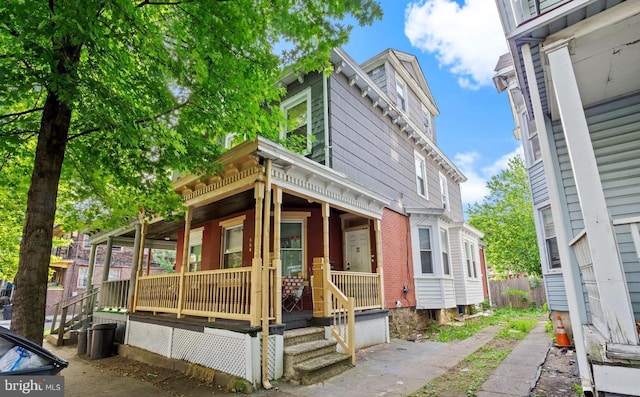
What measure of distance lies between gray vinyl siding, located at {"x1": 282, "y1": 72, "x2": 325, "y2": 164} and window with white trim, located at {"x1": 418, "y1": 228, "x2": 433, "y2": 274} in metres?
4.93

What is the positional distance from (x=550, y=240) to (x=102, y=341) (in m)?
12.0

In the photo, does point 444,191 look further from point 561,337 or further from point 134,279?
point 134,279

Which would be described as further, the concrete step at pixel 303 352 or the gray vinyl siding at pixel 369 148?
the gray vinyl siding at pixel 369 148

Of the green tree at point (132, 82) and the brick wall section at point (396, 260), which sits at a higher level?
the green tree at point (132, 82)

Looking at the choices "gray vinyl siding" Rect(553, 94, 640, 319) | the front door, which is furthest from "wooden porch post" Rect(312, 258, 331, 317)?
"gray vinyl siding" Rect(553, 94, 640, 319)

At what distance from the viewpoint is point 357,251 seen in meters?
10.0

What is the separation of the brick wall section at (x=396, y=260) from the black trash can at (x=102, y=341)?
24.7ft

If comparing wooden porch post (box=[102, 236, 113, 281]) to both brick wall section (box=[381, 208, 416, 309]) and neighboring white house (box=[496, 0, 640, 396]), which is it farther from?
neighboring white house (box=[496, 0, 640, 396])

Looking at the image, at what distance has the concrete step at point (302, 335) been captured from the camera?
6.20 meters

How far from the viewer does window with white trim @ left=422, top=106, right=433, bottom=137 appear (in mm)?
15438

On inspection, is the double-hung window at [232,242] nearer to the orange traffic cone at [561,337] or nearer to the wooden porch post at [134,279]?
the wooden porch post at [134,279]

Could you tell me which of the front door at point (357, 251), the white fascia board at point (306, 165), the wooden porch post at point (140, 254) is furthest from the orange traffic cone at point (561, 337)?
the wooden porch post at point (140, 254)

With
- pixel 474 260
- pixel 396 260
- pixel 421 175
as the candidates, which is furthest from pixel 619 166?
pixel 474 260

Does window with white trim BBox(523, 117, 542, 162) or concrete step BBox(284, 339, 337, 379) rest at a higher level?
window with white trim BBox(523, 117, 542, 162)
